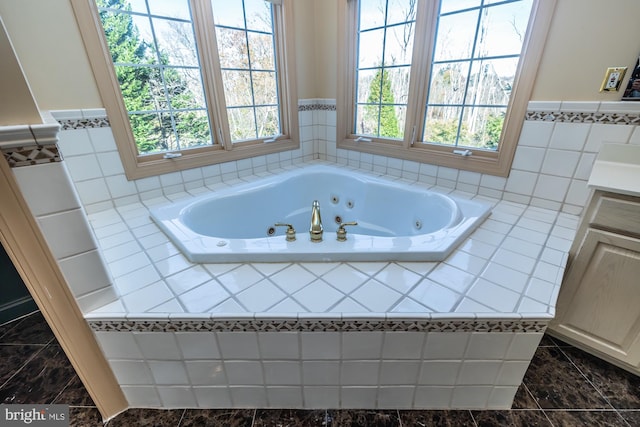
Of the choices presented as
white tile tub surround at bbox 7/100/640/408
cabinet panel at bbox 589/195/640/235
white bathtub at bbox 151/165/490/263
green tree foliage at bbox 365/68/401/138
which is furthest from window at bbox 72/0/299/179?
cabinet panel at bbox 589/195/640/235

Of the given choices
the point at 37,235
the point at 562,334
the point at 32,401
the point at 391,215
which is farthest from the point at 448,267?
the point at 32,401

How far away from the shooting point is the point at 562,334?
1308 mm

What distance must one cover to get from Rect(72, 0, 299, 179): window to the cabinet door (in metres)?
2.13

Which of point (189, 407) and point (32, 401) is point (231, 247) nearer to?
point (189, 407)

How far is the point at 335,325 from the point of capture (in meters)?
0.89

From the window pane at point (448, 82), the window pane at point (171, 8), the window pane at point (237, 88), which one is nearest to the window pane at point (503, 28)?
the window pane at point (448, 82)

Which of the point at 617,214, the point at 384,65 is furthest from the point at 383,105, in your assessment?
the point at 617,214

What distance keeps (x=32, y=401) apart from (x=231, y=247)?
1106 millimetres

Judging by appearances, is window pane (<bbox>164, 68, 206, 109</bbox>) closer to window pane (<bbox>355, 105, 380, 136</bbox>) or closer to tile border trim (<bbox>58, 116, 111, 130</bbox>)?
tile border trim (<bbox>58, 116, 111, 130</bbox>)

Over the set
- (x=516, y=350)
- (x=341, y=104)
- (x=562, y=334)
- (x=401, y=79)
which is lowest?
(x=562, y=334)

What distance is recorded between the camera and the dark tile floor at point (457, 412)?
1.05 meters

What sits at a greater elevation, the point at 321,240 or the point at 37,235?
the point at 37,235

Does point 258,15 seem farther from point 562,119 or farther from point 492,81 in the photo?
point 562,119

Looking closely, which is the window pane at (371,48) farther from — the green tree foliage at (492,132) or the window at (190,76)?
the green tree foliage at (492,132)
